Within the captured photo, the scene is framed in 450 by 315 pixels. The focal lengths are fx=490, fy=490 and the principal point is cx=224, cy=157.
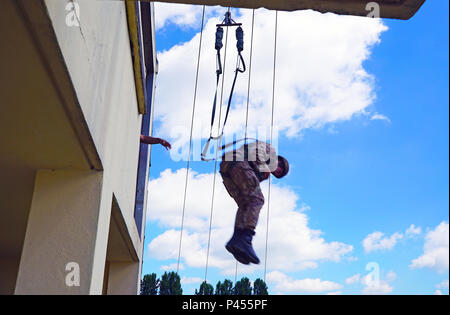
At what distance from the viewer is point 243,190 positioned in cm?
460

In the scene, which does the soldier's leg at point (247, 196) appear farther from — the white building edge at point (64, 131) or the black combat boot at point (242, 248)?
the white building edge at point (64, 131)

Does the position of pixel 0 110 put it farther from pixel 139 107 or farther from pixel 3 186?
pixel 139 107

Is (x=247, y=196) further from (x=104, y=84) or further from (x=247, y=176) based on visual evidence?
(x=104, y=84)

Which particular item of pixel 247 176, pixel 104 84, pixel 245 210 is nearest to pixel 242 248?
pixel 245 210

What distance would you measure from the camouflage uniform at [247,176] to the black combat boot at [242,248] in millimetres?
109

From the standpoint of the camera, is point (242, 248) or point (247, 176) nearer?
point (242, 248)

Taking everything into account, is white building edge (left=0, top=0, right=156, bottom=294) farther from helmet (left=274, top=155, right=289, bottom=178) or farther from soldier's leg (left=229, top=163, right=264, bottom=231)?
helmet (left=274, top=155, right=289, bottom=178)

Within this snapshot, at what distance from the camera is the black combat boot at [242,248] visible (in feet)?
13.4

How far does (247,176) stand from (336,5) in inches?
84.0

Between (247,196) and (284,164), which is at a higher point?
(284,164)

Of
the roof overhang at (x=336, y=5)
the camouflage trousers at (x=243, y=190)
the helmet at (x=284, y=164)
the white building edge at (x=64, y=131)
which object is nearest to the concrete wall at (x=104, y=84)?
the white building edge at (x=64, y=131)

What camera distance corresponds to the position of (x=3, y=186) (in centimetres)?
356

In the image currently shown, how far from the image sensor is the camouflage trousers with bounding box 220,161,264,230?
14.3 feet

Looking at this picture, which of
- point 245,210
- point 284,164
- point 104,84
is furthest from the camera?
point 284,164
